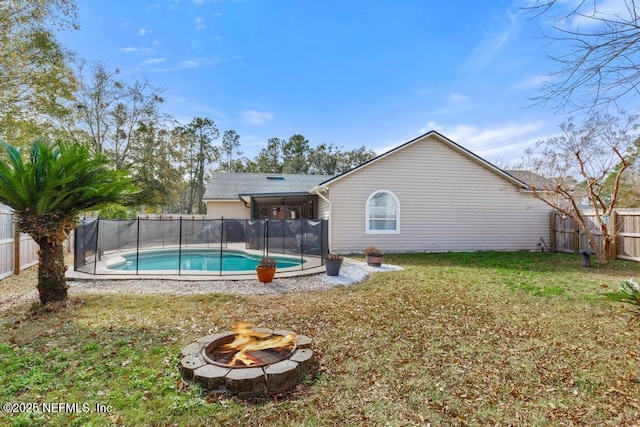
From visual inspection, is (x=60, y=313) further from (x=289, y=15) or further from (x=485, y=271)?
(x=485, y=271)

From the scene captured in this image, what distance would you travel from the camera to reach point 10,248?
8281 millimetres

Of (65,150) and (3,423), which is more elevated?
(65,150)

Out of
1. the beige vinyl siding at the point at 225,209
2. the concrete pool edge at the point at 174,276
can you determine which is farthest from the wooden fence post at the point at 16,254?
the beige vinyl siding at the point at 225,209

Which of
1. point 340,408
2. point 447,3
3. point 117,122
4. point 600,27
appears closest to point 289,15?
point 447,3

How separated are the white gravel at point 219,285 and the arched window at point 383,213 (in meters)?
4.01

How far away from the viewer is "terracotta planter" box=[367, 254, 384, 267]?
9.52 meters

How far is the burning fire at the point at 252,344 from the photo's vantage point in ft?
10.3

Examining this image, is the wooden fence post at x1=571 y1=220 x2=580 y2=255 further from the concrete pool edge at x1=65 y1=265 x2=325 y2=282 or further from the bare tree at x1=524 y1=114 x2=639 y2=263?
the concrete pool edge at x1=65 y1=265 x2=325 y2=282

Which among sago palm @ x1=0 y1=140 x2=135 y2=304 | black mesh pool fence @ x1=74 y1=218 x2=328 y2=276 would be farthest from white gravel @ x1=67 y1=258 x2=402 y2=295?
sago palm @ x1=0 y1=140 x2=135 y2=304

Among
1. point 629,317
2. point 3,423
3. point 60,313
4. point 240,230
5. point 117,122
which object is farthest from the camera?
point 117,122

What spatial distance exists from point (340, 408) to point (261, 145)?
40353 millimetres

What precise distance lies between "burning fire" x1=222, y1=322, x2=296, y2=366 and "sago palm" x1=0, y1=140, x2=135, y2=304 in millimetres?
3706

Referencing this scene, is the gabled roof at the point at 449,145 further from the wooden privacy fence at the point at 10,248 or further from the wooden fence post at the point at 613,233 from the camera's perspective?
the wooden privacy fence at the point at 10,248

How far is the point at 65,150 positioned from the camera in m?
5.38
